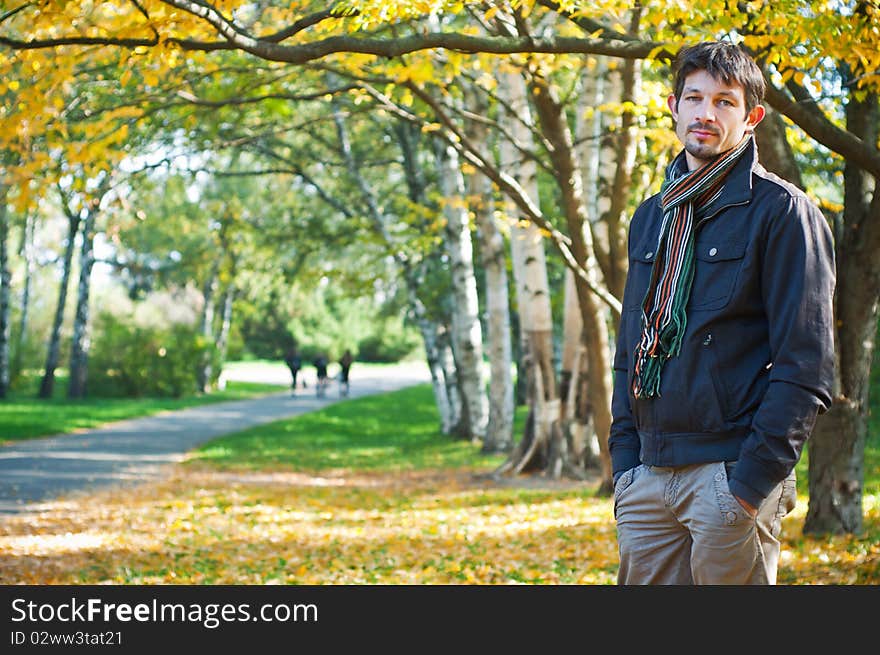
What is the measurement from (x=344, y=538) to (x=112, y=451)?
975 cm

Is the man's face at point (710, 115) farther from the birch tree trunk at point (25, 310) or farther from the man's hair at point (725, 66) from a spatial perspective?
the birch tree trunk at point (25, 310)


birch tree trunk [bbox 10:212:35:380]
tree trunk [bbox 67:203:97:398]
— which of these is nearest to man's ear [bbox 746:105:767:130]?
tree trunk [bbox 67:203:97:398]

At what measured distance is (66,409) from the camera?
27578mm

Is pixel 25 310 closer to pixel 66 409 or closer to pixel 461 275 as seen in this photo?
pixel 66 409

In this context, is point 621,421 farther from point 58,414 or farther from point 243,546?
point 58,414

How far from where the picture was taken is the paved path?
45.7ft

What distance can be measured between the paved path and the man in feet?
33.3

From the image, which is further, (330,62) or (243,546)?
(330,62)

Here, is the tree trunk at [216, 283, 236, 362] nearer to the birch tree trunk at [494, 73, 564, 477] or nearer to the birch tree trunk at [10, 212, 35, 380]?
the birch tree trunk at [10, 212, 35, 380]

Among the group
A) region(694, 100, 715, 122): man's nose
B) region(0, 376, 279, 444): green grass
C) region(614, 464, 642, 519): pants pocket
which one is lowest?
region(0, 376, 279, 444): green grass

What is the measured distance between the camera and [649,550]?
309 cm

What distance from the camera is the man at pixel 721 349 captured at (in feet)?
9.00
